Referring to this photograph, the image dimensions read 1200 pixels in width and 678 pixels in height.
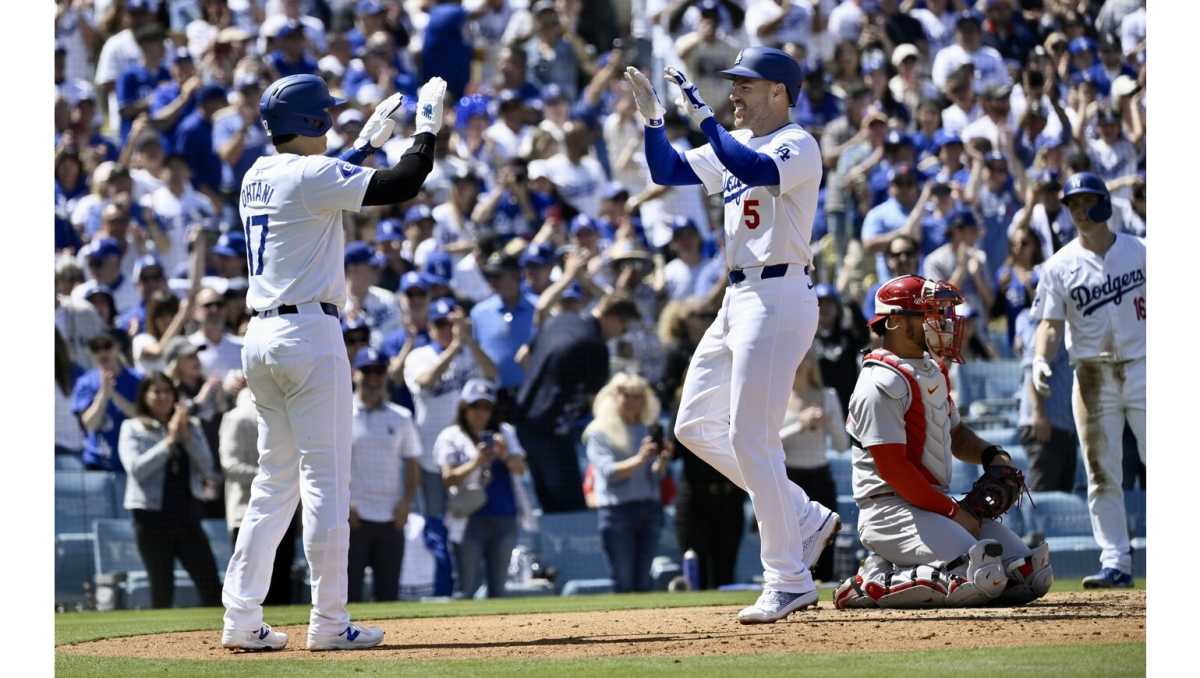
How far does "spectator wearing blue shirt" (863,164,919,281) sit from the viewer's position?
12133 mm

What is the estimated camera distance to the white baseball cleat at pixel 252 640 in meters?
6.15

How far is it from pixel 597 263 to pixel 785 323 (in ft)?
19.6

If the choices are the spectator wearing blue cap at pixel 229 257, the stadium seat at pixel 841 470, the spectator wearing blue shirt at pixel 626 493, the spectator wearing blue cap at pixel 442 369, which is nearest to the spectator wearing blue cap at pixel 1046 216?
the stadium seat at pixel 841 470

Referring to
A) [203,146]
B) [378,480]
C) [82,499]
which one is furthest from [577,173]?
[82,499]

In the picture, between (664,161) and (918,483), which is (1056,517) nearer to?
(918,483)

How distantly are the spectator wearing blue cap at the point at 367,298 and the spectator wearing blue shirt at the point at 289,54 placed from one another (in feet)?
8.49

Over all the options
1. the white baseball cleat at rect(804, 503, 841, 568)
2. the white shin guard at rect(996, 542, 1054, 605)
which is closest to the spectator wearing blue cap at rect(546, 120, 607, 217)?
the white baseball cleat at rect(804, 503, 841, 568)

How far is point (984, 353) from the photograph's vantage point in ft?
38.6

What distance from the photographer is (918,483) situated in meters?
6.63

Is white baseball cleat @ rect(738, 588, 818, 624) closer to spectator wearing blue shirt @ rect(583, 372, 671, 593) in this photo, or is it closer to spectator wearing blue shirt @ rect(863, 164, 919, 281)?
spectator wearing blue shirt @ rect(583, 372, 671, 593)

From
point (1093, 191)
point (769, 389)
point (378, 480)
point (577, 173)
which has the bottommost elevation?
point (378, 480)

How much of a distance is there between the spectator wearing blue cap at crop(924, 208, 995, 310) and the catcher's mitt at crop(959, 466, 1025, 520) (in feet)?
16.8

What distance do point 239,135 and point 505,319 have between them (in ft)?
9.53
